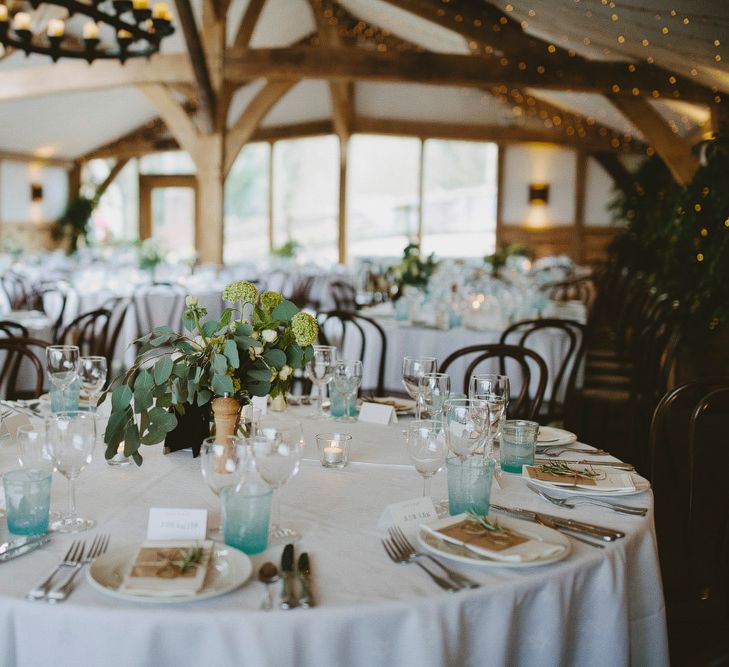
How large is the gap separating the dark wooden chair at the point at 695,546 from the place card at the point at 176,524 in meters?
0.83

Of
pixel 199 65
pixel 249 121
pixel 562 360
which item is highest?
pixel 199 65

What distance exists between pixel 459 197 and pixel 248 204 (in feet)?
14.4

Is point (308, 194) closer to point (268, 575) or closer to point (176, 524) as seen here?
point (176, 524)

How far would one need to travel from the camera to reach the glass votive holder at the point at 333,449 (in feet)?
6.34

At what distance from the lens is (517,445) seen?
1.97 metres

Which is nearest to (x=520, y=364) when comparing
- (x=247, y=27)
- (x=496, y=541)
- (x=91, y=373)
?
(x=91, y=373)

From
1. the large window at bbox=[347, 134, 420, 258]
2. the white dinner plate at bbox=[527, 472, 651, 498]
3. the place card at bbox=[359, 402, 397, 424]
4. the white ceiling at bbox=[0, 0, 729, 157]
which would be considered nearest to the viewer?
the white dinner plate at bbox=[527, 472, 651, 498]

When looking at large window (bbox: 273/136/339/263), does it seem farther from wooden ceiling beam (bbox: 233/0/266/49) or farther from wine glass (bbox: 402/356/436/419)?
wine glass (bbox: 402/356/436/419)

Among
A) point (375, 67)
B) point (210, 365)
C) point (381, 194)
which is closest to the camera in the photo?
point (210, 365)

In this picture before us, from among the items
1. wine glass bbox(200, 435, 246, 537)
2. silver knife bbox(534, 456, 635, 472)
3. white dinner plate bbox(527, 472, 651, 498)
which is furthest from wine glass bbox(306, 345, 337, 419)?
wine glass bbox(200, 435, 246, 537)

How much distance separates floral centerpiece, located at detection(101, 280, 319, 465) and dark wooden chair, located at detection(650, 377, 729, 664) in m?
1.04

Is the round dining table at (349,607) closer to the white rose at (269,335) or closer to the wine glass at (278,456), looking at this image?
the wine glass at (278,456)

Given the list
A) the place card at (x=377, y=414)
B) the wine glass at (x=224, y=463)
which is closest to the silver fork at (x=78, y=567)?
the wine glass at (x=224, y=463)

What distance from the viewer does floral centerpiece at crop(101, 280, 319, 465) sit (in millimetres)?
1753
